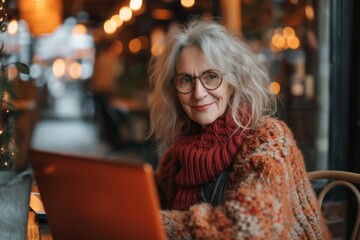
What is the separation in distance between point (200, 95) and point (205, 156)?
17 centimetres

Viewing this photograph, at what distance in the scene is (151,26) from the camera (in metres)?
8.62

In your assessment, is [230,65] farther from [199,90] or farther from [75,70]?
[75,70]

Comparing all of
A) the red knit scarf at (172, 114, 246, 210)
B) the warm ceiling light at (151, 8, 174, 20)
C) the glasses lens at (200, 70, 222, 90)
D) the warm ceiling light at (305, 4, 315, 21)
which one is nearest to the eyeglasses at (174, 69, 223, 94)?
the glasses lens at (200, 70, 222, 90)

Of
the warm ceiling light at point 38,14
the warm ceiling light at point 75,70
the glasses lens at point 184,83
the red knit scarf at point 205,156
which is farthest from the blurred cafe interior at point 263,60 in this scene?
the warm ceiling light at point 75,70

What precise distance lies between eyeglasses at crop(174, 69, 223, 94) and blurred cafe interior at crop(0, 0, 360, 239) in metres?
0.27

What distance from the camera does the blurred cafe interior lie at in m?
2.82

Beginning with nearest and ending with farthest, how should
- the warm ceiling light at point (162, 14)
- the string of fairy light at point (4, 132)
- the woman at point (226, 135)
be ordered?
the woman at point (226, 135)
the string of fairy light at point (4, 132)
the warm ceiling light at point (162, 14)

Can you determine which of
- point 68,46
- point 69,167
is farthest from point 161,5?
point 68,46

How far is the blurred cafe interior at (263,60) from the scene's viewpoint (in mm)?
2824

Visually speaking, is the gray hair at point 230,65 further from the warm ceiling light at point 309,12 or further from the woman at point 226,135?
the warm ceiling light at point 309,12

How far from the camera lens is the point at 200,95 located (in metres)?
1.58

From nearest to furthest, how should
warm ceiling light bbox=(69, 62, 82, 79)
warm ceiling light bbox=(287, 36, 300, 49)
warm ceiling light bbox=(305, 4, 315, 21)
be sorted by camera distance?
warm ceiling light bbox=(305, 4, 315, 21)
warm ceiling light bbox=(287, 36, 300, 49)
warm ceiling light bbox=(69, 62, 82, 79)

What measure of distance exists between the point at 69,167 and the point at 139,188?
0.18 m

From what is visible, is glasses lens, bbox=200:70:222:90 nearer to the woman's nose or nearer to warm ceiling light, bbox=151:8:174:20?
the woman's nose
